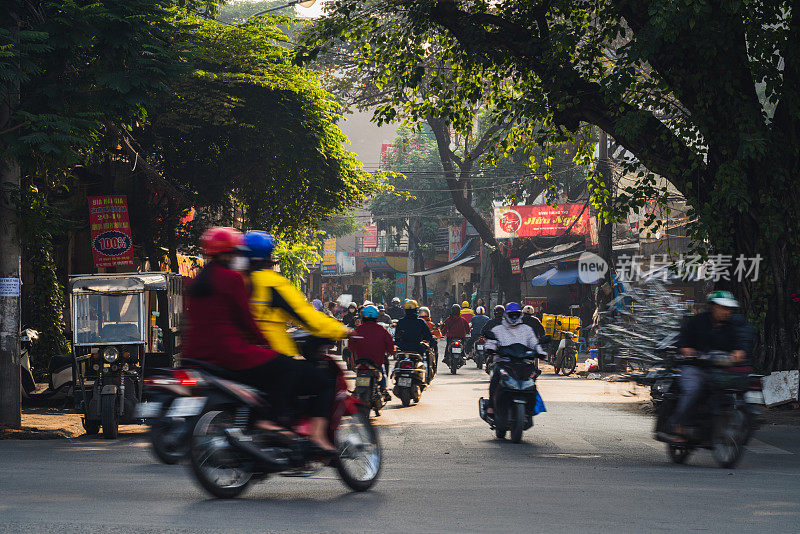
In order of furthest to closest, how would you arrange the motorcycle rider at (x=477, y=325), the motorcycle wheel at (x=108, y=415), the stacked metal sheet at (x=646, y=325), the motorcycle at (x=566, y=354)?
the motorcycle rider at (x=477, y=325), the motorcycle at (x=566, y=354), the stacked metal sheet at (x=646, y=325), the motorcycle wheel at (x=108, y=415)

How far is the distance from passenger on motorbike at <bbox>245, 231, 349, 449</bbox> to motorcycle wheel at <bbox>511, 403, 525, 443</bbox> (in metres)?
5.28

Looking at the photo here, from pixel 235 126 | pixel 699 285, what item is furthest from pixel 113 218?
pixel 699 285

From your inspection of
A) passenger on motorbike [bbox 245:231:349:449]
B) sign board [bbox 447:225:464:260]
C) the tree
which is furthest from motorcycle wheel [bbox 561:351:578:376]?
sign board [bbox 447:225:464:260]

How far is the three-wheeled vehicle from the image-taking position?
41.7 ft

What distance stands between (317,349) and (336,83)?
31.2 m

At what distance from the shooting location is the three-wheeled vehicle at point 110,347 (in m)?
12.7

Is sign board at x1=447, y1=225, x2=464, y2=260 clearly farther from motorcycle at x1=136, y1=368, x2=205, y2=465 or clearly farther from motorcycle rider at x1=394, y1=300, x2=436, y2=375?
motorcycle at x1=136, y1=368, x2=205, y2=465

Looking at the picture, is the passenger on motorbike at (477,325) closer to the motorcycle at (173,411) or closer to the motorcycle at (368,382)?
the motorcycle at (368,382)

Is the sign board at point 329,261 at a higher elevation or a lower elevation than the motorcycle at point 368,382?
higher

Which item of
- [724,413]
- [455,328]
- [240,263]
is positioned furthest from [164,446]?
[455,328]

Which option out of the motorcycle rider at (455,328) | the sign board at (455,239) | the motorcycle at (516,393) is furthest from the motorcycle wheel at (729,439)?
the sign board at (455,239)

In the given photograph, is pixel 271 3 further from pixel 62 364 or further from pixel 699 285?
pixel 62 364

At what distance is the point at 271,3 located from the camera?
255 ft

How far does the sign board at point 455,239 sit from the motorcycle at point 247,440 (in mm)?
53952
